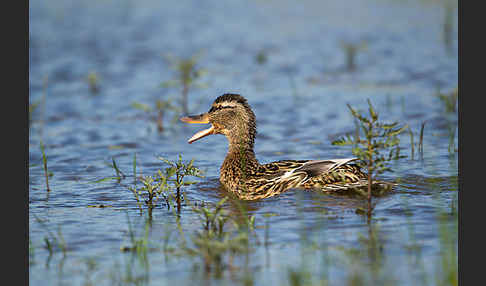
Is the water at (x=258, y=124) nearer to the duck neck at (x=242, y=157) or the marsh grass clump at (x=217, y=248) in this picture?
the marsh grass clump at (x=217, y=248)

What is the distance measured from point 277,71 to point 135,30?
224 inches

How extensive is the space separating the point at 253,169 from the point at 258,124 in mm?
3821

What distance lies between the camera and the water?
579 cm

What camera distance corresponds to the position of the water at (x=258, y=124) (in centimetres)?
579

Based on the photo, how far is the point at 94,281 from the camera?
548 centimetres

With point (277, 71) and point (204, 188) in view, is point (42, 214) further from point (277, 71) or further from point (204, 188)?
point (277, 71)

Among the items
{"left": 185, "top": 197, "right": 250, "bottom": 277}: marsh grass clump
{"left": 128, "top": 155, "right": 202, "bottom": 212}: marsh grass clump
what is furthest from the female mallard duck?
{"left": 185, "top": 197, "right": 250, "bottom": 277}: marsh grass clump

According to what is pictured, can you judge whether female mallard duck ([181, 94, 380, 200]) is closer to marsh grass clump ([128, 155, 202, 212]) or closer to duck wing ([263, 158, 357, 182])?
duck wing ([263, 158, 357, 182])

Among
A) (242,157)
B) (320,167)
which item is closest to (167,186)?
(242,157)

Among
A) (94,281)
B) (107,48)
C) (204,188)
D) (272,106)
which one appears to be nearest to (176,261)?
(94,281)

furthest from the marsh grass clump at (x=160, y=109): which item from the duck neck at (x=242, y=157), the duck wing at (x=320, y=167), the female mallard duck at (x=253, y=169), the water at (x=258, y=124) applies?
the duck wing at (x=320, y=167)

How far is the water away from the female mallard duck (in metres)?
0.16

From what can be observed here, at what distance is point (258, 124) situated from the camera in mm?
12352

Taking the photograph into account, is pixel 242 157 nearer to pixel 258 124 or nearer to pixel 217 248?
pixel 217 248
